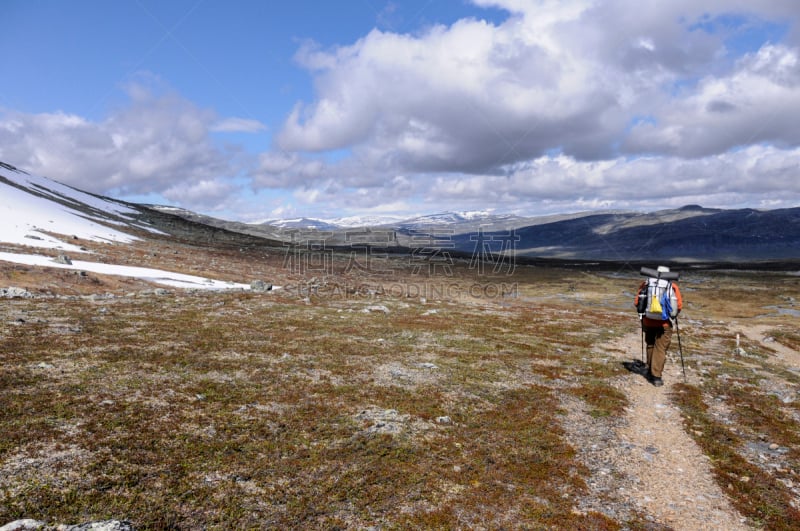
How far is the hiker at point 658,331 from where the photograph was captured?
17703mm

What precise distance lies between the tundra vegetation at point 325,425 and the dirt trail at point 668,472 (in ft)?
1.27

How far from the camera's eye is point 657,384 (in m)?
18.7

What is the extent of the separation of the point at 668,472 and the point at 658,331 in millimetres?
9386

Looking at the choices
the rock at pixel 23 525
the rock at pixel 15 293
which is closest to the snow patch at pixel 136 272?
the rock at pixel 15 293

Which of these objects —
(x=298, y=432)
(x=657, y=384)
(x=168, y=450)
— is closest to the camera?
(x=168, y=450)

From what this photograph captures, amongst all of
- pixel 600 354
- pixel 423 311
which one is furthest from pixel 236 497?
pixel 423 311

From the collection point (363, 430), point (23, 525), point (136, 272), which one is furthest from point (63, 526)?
point (136, 272)

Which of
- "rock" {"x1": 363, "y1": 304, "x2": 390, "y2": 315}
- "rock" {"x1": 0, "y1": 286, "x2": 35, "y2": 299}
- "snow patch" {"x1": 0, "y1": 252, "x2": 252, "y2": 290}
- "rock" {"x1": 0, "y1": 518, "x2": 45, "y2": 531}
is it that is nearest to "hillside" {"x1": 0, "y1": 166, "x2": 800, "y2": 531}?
"rock" {"x1": 0, "y1": 518, "x2": 45, "y2": 531}

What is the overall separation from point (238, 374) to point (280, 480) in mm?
7594

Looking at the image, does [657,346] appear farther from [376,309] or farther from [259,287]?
[259,287]

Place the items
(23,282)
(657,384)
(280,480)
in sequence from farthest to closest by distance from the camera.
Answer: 1. (23,282)
2. (657,384)
3. (280,480)

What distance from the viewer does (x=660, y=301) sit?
17.8 m

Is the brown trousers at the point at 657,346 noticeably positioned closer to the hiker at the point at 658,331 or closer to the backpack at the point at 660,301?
the hiker at the point at 658,331

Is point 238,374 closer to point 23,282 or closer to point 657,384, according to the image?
point 657,384
